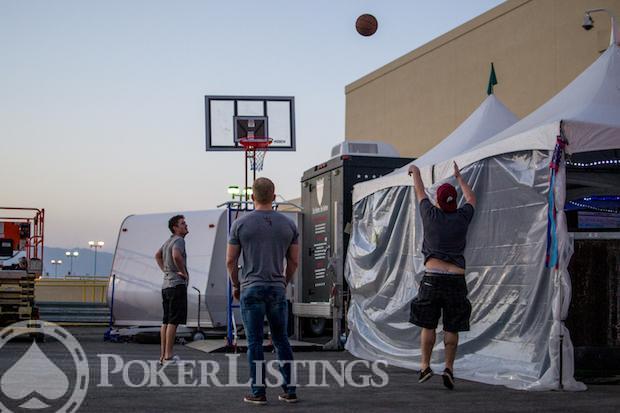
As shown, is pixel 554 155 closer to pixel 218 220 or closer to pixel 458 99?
pixel 218 220

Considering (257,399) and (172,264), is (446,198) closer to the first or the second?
(257,399)

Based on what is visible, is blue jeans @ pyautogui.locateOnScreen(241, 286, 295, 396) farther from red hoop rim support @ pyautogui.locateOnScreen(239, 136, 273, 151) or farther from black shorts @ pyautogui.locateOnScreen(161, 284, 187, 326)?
red hoop rim support @ pyautogui.locateOnScreen(239, 136, 273, 151)

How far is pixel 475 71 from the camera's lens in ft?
107

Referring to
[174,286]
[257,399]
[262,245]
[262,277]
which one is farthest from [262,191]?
[174,286]

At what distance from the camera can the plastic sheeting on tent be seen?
861 centimetres

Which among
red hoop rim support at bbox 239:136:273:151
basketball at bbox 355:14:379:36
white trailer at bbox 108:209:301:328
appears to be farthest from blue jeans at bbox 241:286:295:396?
basketball at bbox 355:14:379:36

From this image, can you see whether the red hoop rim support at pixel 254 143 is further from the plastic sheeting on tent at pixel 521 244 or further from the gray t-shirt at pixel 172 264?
the gray t-shirt at pixel 172 264

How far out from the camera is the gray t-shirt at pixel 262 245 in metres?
7.45

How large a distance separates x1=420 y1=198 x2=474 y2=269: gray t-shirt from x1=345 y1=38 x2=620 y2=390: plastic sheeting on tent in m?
0.76

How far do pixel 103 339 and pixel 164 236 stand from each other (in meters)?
2.21

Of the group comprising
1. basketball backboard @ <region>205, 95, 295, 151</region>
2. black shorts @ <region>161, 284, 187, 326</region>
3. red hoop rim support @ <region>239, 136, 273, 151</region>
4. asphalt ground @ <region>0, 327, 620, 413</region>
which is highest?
basketball backboard @ <region>205, 95, 295, 151</region>

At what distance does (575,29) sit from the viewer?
88.9 feet

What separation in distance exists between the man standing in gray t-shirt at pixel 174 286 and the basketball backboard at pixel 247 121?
6.32 metres

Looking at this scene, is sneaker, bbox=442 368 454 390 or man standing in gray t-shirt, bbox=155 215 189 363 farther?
man standing in gray t-shirt, bbox=155 215 189 363
